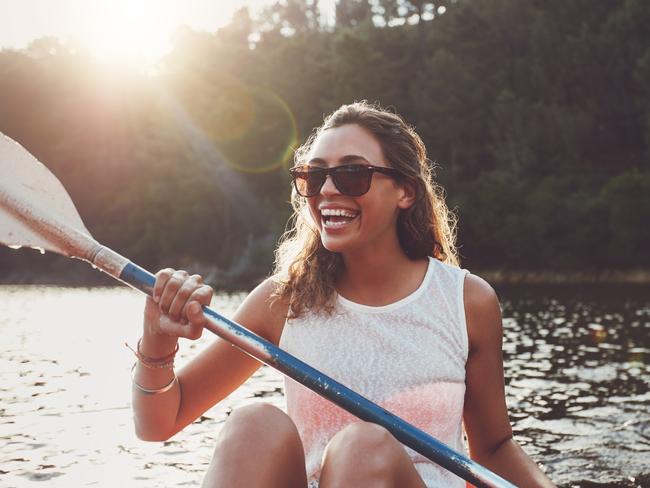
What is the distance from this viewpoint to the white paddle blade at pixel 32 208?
2.78 meters

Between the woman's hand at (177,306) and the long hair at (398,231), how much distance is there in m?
0.47

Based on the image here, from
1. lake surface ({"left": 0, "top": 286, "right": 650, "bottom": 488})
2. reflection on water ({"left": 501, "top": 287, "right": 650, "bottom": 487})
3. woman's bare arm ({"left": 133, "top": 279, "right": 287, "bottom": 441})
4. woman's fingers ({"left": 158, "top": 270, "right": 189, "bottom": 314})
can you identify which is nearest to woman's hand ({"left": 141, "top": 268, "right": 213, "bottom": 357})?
woman's fingers ({"left": 158, "top": 270, "right": 189, "bottom": 314})

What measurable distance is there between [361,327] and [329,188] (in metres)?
0.49

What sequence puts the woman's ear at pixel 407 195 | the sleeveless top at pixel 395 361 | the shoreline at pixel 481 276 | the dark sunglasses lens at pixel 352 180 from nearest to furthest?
the sleeveless top at pixel 395 361, the dark sunglasses lens at pixel 352 180, the woman's ear at pixel 407 195, the shoreline at pixel 481 276

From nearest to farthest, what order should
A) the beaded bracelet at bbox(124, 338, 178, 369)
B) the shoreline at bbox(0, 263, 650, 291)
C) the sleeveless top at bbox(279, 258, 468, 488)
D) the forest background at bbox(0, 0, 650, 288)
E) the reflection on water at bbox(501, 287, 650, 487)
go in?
the beaded bracelet at bbox(124, 338, 178, 369) → the sleeveless top at bbox(279, 258, 468, 488) → the reflection on water at bbox(501, 287, 650, 487) → the shoreline at bbox(0, 263, 650, 291) → the forest background at bbox(0, 0, 650, 288)

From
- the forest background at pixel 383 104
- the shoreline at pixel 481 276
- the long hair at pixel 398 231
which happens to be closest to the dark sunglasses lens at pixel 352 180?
the long hair at pixel 398 231

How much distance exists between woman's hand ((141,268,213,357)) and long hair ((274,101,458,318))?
1.55ft

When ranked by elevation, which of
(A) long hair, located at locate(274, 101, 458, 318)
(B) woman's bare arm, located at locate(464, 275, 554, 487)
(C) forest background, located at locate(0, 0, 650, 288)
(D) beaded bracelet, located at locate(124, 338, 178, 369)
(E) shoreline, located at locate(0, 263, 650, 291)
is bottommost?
(E) shoreline, located at locate(0, 263, 650, 291)

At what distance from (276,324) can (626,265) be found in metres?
42.3

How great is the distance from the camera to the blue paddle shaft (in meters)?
2.27

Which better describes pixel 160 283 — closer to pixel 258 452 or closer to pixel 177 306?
pixel 177 306

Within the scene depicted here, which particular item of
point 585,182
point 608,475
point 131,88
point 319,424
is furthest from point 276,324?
point 131,88

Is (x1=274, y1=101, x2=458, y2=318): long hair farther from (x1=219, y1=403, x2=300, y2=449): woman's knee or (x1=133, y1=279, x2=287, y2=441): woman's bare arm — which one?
(x1=219, y1=403, x2=300, y2=449): woman's knee

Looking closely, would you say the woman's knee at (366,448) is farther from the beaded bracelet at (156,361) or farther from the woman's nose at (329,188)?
the woman's nose at (329,188)
